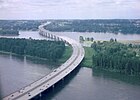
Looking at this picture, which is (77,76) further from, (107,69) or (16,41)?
(16,41)

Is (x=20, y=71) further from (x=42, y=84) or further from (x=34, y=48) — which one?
(x=34, y=48)

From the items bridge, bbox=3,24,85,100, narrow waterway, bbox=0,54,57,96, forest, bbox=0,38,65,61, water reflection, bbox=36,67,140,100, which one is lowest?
water reflection, bbox=36,67,140,100

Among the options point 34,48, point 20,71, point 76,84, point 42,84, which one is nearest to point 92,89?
point 76,84

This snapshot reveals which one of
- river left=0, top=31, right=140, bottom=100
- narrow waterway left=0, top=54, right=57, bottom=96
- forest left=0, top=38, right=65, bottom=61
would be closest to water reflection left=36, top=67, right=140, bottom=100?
river left=0, top=31, right=140, bottom=100

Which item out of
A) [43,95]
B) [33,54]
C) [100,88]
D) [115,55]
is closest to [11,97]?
[43,95]

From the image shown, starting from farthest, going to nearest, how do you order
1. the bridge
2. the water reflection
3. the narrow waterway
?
the narrow waterway < the water reflection < the bridge

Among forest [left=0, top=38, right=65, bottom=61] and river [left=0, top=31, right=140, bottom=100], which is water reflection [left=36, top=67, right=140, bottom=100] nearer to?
river [left=0, top=31, right=140, bottom=100]

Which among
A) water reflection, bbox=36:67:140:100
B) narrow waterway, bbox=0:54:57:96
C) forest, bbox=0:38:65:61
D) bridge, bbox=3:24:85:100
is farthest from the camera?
forest, bbox=0:38:65:61

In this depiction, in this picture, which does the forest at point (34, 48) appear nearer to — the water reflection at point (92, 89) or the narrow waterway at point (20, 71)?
the narrow waterway at point (20, 71)

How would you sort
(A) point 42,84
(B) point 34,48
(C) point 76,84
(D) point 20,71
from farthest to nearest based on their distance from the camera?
(B) point 34,48 → (D) point 20,71 → (C) point 76,84 → (A) point 42,84
